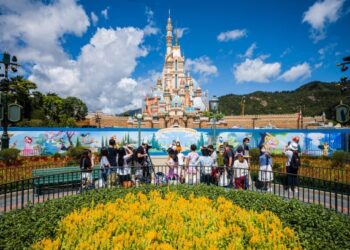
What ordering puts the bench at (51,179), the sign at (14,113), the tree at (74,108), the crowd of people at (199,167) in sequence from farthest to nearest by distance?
the tree at (74,108)
the sign at (14,113)
the crowd of people at (199,167)
the bench at (51,179)

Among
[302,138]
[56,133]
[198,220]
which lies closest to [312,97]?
[302,138]

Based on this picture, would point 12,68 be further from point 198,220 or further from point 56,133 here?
point 198,220

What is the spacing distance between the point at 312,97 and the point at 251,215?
134m

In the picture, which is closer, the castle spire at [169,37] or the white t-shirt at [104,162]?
the white t-shirt at [104,162]

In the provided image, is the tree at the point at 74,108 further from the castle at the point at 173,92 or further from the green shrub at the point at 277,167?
the green shrub at the point at 277,167

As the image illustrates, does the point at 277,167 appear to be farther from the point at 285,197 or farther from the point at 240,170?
the point at 240,170

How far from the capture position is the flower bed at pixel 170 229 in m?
3.76

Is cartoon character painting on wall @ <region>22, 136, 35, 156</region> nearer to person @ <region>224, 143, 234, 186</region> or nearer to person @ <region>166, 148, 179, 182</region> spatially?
person @ <region>166, 148, 179, 182</region>

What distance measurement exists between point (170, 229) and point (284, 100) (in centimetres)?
14228

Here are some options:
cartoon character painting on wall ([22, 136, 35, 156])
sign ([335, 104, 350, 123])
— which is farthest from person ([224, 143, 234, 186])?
cartoon character painting on wall ([22, 136, 35, 156])

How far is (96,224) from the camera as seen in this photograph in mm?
4586

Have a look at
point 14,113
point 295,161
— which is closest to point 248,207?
point 295,161

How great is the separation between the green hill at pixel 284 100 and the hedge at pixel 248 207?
106 m

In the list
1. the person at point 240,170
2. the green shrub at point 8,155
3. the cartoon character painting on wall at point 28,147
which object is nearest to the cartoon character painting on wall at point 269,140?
the person at point 240,170
